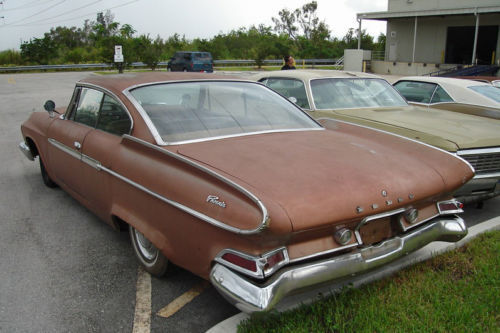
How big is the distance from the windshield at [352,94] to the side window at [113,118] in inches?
119

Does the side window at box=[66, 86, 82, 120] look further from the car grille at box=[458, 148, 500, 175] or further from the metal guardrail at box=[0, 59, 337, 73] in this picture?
the metal guardrail at box=[0, 59, 337, 73]

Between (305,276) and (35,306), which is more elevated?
(305,276)

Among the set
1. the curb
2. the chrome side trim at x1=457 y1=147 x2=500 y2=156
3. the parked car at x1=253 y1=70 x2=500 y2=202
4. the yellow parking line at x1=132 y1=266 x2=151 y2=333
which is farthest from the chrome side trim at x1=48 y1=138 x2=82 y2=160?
the chrome side trim at x1=457 y1=147 x2=500 y2=156

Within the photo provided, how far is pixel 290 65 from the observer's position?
42.3 feet

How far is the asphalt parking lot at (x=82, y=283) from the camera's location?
2.98 meters

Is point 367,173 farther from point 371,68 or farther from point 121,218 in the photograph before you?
point 371,68

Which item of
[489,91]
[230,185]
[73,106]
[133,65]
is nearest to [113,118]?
[73,106]

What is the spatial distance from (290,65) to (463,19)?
21.8m

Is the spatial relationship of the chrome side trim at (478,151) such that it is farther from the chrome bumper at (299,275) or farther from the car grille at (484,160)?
the chrome bumper at (299,275)

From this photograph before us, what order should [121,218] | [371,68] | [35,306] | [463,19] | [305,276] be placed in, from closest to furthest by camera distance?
1. [305,276]
2. [35,306]
3. [121,218]
4. [463,19]
5. [371,68]

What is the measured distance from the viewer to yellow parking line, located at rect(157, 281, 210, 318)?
309 cm

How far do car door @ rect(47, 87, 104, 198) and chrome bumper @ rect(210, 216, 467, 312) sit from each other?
2.25m

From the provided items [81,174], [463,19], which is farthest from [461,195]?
[463,19]

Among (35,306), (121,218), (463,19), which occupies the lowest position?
(35,306)
